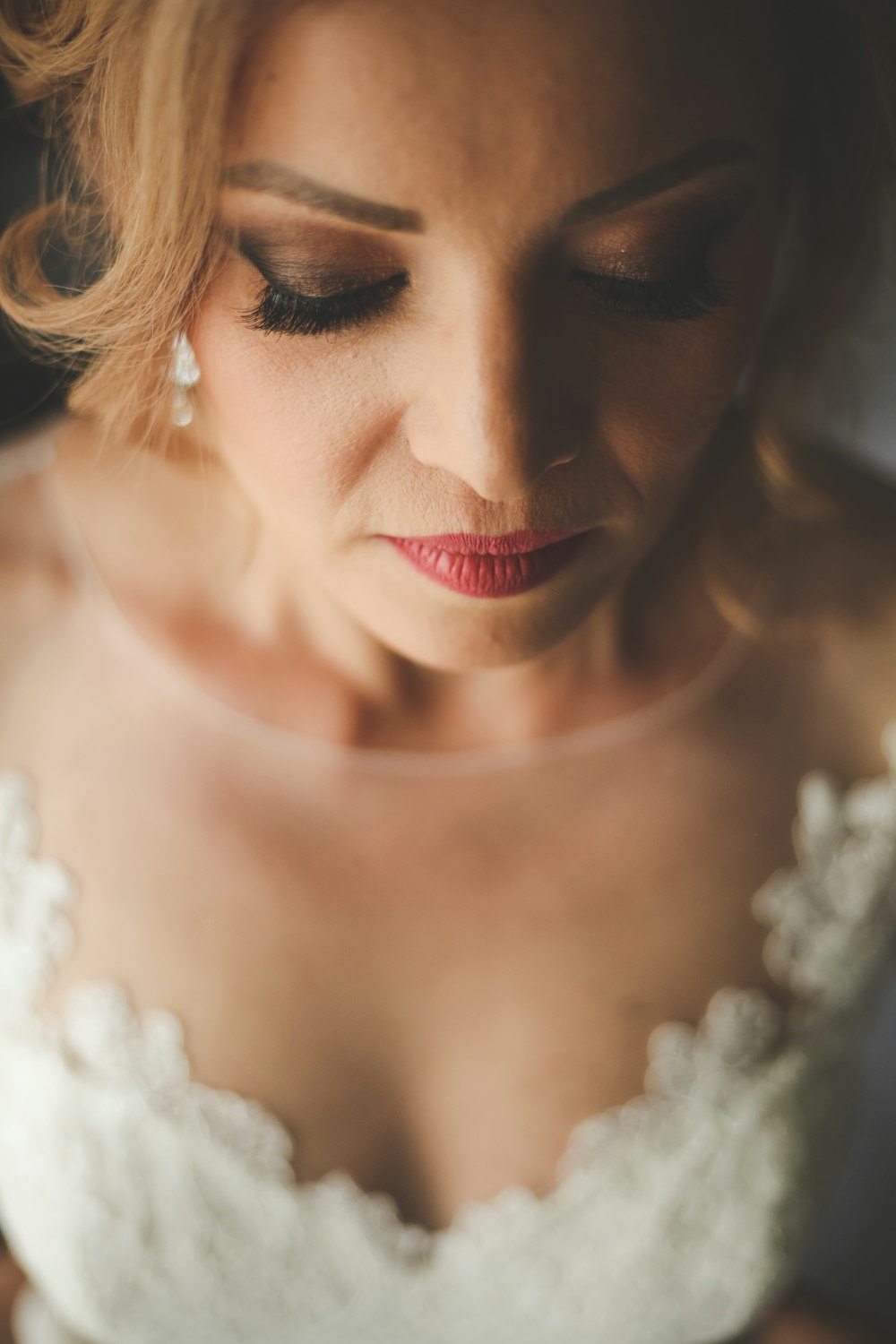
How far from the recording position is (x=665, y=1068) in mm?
928

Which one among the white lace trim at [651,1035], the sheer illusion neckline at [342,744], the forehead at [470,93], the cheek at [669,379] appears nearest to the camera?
the forehead at [470,93]

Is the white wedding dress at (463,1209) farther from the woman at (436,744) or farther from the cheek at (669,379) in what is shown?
the cheek at (669,379)

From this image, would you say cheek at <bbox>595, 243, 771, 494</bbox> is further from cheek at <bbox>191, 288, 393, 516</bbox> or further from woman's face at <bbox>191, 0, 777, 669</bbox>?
cheek at <bbox>191, 288, 393, 516</bbox>

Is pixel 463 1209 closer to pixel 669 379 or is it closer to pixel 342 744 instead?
pixel 342 744

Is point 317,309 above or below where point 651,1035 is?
above

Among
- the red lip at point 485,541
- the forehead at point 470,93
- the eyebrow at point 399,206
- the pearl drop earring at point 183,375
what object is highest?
the forehead at point 470,93

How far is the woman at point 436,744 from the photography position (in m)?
0.64

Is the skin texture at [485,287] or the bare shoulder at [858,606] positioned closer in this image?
the skin texture at [485,287]

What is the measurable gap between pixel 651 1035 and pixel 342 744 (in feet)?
1.19

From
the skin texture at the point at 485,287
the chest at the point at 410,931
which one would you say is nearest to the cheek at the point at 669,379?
the skin texture at the point at 485,287

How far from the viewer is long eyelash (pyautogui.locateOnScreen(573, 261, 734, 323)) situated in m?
0.64

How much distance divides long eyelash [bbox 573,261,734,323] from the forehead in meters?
0.07

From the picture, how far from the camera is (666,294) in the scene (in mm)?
660

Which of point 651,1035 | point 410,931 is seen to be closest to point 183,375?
point 410,931
